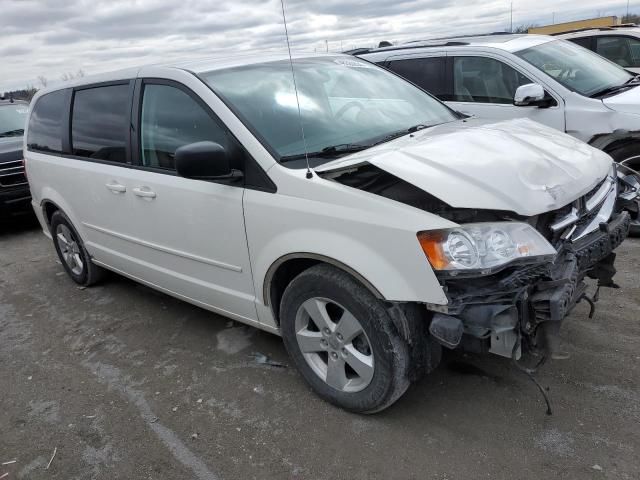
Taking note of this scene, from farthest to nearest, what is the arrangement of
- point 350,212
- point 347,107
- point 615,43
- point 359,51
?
point 615,43, point 359,51, point 347,107, point 350,212

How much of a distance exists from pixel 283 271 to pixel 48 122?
125 inches

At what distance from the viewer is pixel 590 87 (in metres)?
5.45

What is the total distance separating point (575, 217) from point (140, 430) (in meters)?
2.46

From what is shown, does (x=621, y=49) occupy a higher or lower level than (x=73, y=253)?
higher

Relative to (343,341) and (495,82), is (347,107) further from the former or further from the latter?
(495,82)

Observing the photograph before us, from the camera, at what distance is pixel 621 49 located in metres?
7.95

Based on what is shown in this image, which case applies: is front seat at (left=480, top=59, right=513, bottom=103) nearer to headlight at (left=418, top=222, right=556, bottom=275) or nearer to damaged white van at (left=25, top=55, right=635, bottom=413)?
damaged white van at (left=25, top=55, right=635, bottom=413)

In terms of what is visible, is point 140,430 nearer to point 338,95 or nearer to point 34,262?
point 338,95

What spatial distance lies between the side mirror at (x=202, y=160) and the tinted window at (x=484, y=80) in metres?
3.77

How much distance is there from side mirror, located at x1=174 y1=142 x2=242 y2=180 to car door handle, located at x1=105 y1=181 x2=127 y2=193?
1.12 m

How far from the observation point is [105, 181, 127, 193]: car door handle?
379cm

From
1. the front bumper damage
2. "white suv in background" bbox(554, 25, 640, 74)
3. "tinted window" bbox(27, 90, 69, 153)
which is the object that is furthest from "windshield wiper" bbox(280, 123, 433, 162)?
"white suv in background" bbox(554, 25, 640, 74)

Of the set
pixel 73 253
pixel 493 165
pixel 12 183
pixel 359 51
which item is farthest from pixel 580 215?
pixel 12 183

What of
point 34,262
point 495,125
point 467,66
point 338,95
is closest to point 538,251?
point 495,125
